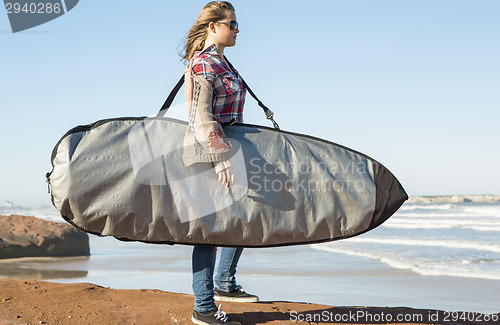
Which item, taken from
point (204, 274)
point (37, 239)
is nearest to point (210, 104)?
point (204, 274)

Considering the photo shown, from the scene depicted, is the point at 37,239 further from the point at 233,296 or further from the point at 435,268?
the point at 233,296

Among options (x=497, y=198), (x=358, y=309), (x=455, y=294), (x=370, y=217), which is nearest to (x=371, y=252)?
(x=455, y=294)

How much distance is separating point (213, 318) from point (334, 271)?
5.71 metres

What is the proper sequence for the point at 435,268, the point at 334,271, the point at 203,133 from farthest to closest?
the point at 435,268, the point at 334,271, the point at 203,133

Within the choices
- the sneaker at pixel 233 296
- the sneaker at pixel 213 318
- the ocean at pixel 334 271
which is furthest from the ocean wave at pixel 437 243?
the sneaker at pixel 213 318

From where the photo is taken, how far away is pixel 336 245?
12.8 metres

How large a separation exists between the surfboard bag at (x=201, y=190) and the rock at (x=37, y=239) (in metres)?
8.09

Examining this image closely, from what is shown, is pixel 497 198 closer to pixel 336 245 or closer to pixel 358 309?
pixel 336 245

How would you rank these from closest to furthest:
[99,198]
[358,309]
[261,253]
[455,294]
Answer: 1. [99,198]
2. [358,309]
3. [455,294]
4. [261,253]

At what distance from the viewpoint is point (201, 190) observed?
301 centimetres

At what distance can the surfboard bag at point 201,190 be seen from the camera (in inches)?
117

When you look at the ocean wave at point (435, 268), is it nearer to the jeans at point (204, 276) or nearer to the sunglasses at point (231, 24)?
the jeans at point (204, 276)

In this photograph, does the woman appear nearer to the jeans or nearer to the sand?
the jeans

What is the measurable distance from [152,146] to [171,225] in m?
0.47
